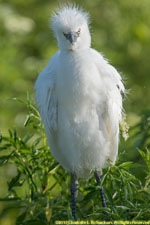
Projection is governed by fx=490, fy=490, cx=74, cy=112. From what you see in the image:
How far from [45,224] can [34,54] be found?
5.04 meters

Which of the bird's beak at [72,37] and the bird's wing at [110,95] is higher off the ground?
the bird's beak at [72,37]

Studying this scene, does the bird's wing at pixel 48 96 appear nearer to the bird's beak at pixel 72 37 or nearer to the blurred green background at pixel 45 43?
the bird's beak at pixel 72 37

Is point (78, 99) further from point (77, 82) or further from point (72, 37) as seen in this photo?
point (72, 37)

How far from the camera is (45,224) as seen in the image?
2434 mm

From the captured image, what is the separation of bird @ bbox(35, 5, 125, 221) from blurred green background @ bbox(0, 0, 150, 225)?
9.63 ft

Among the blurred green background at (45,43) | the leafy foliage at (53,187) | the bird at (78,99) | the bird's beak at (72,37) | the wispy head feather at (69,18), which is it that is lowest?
the leafy foliage at (53,187)

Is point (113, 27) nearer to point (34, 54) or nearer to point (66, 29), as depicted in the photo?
point (34, 54)

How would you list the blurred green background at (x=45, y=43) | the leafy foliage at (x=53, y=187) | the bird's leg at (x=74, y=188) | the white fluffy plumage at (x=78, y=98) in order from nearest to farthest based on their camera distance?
the leafy foliage at (x=53, y=187)
the white fluffy plumage at (x=78, y=98)
the bird's leg at (x=74, y=188)
the blurred green background at (x=45, y=43)

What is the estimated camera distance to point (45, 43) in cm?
709

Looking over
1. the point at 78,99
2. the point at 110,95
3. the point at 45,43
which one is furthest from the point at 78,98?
the point at 45,43

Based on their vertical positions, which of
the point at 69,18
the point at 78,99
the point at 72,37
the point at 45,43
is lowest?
the point at 78,99

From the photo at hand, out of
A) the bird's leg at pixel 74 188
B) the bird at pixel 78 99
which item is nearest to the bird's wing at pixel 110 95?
the bird at pixel 78 99

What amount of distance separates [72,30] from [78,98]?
1.15 ft

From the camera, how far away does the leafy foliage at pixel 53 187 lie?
89.4 inches
